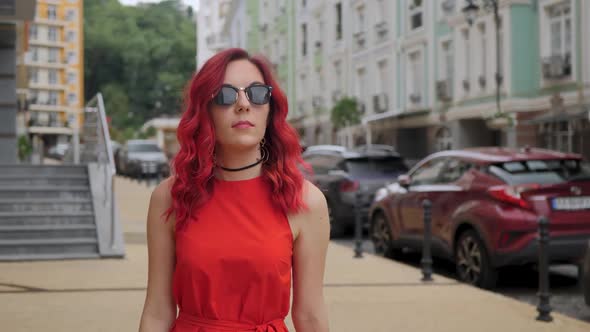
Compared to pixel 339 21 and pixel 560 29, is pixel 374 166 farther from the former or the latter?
pixel 339 21

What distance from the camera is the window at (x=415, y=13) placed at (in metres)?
33.9

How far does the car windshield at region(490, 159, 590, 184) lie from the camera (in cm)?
933

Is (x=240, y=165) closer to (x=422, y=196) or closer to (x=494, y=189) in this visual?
(x=494, y=189)

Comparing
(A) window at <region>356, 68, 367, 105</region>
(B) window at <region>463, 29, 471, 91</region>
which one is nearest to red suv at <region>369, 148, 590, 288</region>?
(B) window at <region>463, 29, 471, 91</region>

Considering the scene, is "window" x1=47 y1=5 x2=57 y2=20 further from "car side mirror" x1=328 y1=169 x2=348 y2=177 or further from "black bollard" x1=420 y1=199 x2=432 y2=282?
"black bollard" x1=420 y1=199 x2=432 y2=282

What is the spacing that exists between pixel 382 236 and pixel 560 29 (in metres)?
14.8

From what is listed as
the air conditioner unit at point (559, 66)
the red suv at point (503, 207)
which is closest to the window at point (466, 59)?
the air conditioner unit at point (559, 66)

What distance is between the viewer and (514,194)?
9133 millimetres

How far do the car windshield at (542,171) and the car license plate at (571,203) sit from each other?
23cm

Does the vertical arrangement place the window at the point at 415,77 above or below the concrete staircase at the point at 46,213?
above

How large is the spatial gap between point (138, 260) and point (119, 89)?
3556 inches

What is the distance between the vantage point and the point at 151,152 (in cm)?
4216

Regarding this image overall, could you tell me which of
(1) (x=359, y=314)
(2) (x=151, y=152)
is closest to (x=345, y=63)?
(2) (x=151, y=152)

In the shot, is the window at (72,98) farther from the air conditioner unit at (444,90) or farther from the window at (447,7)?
the window at (447,7)
